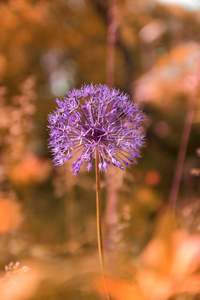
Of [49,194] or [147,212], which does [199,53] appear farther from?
[49,194]

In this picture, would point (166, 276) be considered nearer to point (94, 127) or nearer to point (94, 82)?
point (94, 127)

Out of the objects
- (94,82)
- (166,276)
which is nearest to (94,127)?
(166,276)

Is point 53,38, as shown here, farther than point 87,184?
Yes

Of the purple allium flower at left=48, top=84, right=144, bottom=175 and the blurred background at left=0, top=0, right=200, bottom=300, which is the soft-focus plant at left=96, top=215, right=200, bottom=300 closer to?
Answer: the purple allium flower at left=48, top=84, right=144, bottom=175

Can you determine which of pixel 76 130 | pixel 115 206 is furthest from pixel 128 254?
pixel 76 130

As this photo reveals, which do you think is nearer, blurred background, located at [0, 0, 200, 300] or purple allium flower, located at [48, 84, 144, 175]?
purple allium flower, located at [48, 84, 144, 175]

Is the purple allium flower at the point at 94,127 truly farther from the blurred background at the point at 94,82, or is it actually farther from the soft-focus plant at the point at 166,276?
the blurred background at the point at 94,82

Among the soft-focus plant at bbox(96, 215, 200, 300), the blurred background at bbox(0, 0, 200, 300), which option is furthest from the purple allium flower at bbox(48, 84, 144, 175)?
the blurred background at bbox(0, 0, 200, 300)
